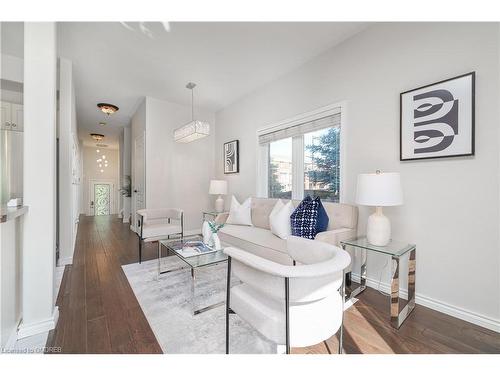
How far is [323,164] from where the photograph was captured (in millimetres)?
3182

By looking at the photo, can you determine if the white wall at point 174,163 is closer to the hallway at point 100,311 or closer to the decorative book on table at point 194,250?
the hallway at point 100,311

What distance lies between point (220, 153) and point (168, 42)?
2.64 meters

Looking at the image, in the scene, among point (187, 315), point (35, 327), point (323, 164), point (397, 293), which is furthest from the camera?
point (323, 164)

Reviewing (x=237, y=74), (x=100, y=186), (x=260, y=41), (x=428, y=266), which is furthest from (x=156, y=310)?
(x=100, y=186)

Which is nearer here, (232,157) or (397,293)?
(397,293)

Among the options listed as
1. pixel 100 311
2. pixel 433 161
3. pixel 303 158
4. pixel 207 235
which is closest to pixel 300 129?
pixel 303 158

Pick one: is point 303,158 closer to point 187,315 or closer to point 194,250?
point 194,250

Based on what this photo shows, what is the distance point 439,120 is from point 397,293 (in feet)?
4.95

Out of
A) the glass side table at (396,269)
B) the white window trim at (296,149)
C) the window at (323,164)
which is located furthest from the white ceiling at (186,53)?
the glass side table at (396,269)

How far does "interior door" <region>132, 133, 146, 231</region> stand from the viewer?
4773mm

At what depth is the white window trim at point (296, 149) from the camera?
2.77m

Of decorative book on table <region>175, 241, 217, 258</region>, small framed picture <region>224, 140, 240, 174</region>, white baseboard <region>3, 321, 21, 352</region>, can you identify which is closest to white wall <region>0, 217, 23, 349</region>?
white baseboard <region>3, 321, 21, 352</region>

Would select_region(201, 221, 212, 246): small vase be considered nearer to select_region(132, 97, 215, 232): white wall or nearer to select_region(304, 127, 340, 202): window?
select_region(304, 127, 340, 202): window

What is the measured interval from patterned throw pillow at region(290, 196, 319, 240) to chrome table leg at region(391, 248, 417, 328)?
0.82 m
